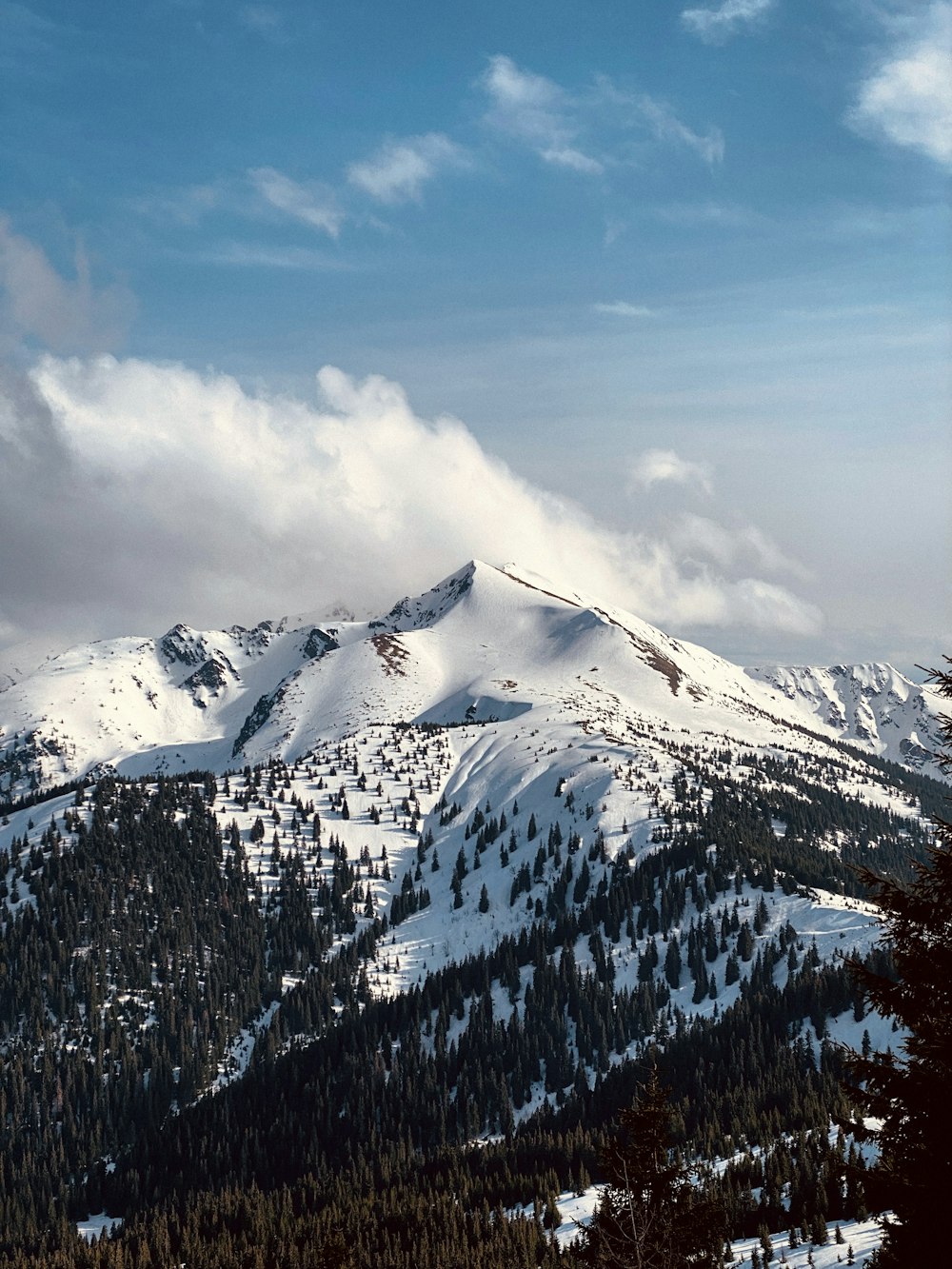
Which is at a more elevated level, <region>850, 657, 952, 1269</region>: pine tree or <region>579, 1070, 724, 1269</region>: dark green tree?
<region>850, 657, 952, 1269</region>: pine tree

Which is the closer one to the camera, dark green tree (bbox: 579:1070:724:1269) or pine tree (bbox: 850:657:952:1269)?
pine tree (bbox: 850:657:952:1269)

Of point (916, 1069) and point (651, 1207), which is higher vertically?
point (916, 1069)

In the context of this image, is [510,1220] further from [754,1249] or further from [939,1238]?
[939,1238]

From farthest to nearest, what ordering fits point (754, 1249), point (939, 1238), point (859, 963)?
point (754, 1249) → point (859, 963) → point (939, 1238)

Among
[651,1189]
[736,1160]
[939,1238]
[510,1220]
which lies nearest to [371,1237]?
[510,1220]

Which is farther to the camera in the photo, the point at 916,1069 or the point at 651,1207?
the point at 651,1207

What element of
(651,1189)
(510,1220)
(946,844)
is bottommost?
(510,1220)
